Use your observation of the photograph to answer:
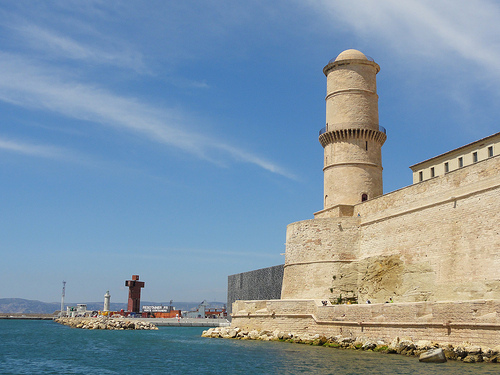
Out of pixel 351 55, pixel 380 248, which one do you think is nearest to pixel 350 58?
pixel 351 55

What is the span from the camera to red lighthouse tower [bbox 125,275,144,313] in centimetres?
5766

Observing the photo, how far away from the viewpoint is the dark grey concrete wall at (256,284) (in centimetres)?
3519

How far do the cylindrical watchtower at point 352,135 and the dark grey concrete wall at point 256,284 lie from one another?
1071 cm

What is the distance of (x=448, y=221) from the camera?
18688 mm

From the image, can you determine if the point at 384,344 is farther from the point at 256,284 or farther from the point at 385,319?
the point at 256,284

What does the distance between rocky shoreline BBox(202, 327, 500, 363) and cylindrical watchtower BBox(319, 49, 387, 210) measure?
683 centimetres

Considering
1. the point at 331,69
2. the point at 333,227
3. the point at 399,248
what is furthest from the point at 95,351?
the point at 331,69

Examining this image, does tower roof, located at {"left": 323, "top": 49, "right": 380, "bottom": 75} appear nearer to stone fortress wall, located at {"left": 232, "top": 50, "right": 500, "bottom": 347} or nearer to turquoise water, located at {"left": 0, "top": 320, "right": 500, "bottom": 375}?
stone fortress wall, located at {"left": 232, "top": 50, "right": 500, "bottom": 347}

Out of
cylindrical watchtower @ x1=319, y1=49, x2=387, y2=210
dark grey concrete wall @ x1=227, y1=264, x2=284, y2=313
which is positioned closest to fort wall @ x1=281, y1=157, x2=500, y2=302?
cylindrical watchtower @ x1=319, y1=49, x2=387, y2=210

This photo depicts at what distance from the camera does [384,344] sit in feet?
54.9

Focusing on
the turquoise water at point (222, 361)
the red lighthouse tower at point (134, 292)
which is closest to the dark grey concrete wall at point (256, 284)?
the turquoise water at point (222, 361)

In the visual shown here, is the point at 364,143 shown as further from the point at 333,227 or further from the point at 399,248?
the point at 399,248

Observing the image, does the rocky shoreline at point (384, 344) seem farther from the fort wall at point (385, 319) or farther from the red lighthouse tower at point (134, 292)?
the red lighthouse tower at point (134, 292)

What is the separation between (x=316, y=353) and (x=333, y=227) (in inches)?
301
